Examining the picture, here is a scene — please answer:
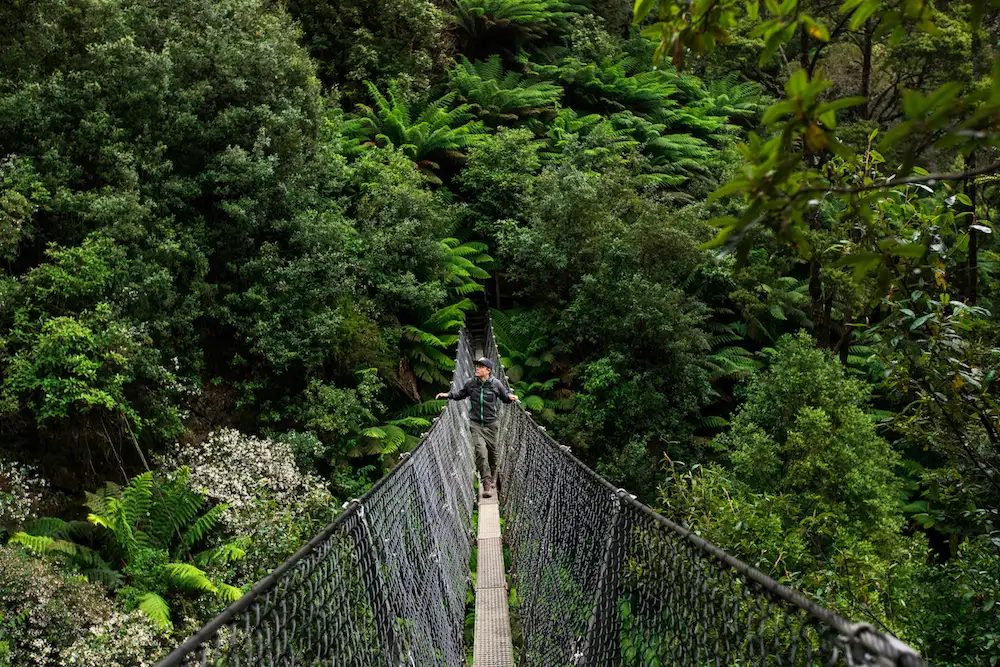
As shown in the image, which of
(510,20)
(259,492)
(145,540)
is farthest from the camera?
(510,20)

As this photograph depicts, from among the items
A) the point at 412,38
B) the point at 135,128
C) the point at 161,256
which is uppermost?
the point at 412,38

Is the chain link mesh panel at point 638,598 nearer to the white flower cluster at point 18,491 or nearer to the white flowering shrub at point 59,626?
the white flowering shrub at point 59,626

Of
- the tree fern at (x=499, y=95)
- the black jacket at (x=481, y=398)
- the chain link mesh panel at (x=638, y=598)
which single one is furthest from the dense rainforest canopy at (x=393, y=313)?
the black jacket at (x=481, y=398)

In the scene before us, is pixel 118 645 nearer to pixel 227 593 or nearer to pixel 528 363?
pixel 227 593

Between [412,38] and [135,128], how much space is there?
7957mm

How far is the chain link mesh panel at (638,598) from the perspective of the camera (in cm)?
95

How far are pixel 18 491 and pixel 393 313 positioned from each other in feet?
16.2

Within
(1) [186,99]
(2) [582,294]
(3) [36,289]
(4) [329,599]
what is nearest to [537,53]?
(2) [582,294]

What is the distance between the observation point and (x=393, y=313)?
1000cm

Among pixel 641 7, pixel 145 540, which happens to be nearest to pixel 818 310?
pixel 145 540

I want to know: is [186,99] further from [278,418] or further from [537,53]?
[537,53]

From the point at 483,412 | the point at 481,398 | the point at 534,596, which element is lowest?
the point at 534,596

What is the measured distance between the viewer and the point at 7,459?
6.27 metres

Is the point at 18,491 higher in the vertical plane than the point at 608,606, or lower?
lower
